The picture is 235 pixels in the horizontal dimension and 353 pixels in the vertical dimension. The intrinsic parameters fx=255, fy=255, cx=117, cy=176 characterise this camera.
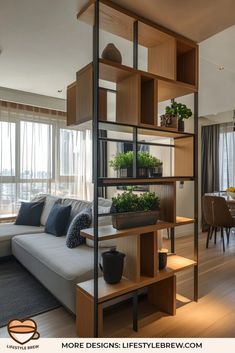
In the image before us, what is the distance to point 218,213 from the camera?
4.28 meters

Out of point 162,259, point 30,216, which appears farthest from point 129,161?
point 30,216

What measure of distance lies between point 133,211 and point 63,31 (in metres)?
1.78

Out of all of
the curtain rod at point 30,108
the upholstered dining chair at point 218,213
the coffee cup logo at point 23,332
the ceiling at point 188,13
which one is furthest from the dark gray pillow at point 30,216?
the ceiling at point 188,13

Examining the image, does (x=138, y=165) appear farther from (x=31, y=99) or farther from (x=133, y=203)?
(x=31, y=99)

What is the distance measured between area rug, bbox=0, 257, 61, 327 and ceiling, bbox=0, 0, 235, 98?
245cm

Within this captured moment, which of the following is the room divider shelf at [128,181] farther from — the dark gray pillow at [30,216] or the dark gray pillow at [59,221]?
the dark gray pillow at [30,216]

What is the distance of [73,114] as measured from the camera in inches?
82.8

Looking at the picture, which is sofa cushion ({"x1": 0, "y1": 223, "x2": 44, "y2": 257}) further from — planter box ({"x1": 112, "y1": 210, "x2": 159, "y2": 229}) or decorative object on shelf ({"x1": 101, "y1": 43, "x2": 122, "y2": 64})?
decorative object on shelf ({"x1": 101, "y1": 43, "x2": 122, "y2": 64})

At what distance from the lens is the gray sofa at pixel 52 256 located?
2.08 m

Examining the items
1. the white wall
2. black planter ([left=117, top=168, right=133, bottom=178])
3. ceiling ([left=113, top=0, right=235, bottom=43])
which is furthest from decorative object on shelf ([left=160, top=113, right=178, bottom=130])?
the white wall

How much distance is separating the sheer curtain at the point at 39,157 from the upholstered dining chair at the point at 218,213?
239 cm

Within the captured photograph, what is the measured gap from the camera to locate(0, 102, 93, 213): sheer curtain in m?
4.38

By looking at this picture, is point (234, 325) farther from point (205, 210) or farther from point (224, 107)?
point (224, 107)
